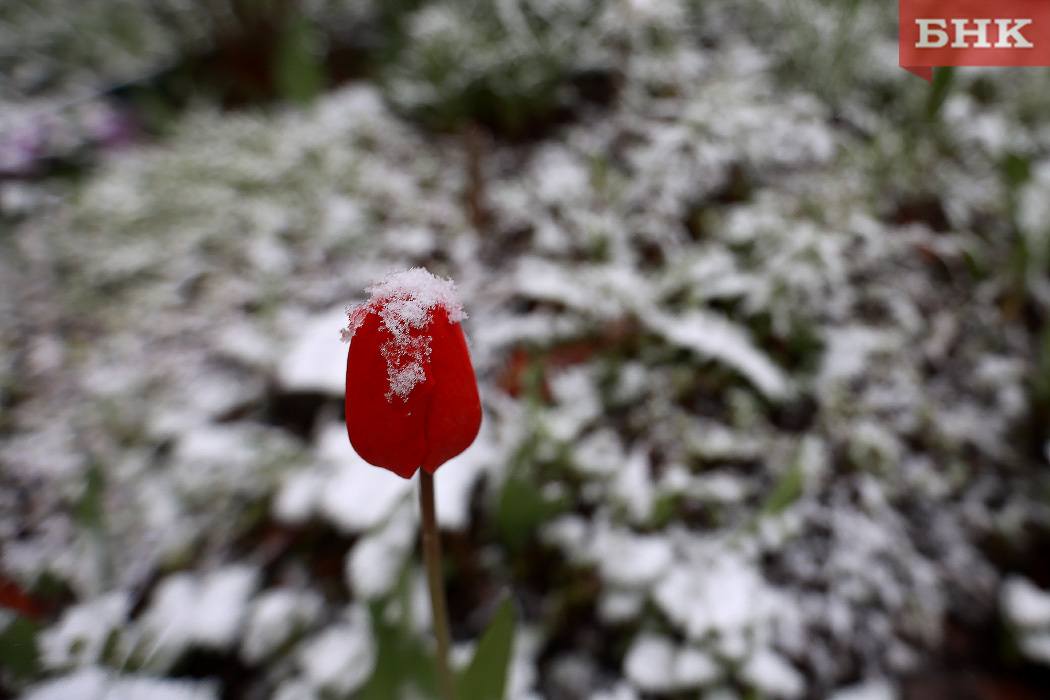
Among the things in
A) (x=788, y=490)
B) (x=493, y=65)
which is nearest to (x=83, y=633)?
(x=788, y=490)

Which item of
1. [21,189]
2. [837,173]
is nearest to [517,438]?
[837,173]

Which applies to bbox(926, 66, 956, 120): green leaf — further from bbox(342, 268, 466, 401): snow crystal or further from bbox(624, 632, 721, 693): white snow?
bbox(342, 268, 466, 401): snow crystal

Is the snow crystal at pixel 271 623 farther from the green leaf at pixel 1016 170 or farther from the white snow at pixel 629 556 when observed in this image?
the green leaf at pixel 1016 170

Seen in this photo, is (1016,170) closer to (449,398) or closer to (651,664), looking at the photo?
(651,664)

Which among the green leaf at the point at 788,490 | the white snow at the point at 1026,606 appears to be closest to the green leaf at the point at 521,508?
the green leaf at the point at 788,490

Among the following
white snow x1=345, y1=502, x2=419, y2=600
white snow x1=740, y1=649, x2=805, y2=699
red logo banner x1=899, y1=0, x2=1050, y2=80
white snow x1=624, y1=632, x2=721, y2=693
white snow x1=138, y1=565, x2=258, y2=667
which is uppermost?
red logo banner x1=899, y1=0, x2=1050, y2=80

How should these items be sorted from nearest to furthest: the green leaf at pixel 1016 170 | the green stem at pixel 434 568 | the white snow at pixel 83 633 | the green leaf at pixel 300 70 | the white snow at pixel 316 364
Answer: the green stem at pixel 434 568
the white snow at pixel 83 633
the white snow at pixel 316 364
the green leaf at pixel 1016 170
the green leaf at pixel 300 70

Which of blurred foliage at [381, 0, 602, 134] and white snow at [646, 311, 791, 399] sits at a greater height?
blurred foliage at [381, 0, 602, 134]

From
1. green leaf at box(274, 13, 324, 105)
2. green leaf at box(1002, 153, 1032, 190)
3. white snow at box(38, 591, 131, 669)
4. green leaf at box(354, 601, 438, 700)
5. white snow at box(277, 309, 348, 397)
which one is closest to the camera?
green leaf at box(354, 601, 438, 700)

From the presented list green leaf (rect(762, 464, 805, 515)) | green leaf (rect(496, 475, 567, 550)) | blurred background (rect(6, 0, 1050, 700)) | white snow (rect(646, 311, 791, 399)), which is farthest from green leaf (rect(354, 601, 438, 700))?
white snow (rect(646, 311, 791, 399))
